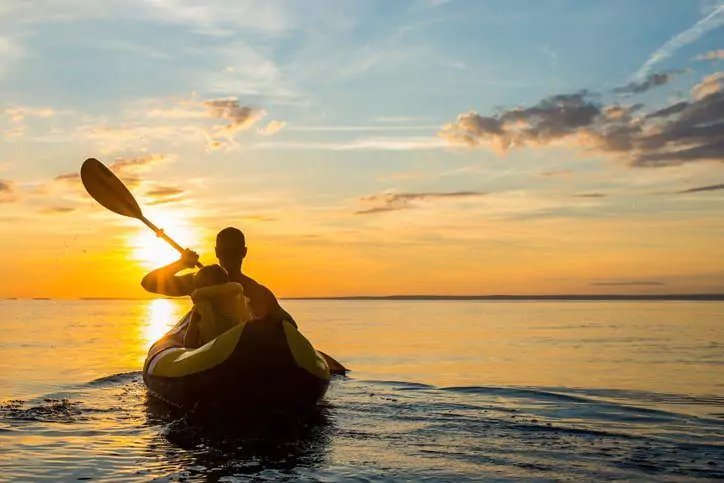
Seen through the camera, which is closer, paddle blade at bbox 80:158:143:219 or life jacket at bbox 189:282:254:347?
life jacket at bbox 189:282:254:347

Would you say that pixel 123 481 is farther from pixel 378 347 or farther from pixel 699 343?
pixel 699 343

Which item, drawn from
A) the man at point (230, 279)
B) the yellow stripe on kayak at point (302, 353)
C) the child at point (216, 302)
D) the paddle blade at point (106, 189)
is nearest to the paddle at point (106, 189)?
the paddle blade at point (106, 189)

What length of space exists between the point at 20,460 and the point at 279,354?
2579 millimetres

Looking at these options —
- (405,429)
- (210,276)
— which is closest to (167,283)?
(210,276)

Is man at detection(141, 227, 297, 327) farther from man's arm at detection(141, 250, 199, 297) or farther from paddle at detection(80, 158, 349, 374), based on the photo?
paddle at detection(80, 158, 349, 374)

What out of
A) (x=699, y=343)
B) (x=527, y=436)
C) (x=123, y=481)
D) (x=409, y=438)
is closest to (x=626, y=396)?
(x=527, y=436)

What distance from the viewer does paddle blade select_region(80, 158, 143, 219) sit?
11.3m

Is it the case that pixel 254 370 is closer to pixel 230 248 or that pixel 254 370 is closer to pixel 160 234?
pixel 230 248

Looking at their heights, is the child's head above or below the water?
above

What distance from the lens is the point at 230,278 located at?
29.8 ft

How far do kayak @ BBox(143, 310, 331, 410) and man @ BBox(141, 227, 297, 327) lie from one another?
1.14 metres

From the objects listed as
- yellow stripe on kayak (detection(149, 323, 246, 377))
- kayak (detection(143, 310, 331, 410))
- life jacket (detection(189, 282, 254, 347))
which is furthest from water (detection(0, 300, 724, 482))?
life jacket (detection(189, 282, 254, 347))

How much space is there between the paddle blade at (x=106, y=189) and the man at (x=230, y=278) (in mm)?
2393

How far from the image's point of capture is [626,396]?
34.0 ft
